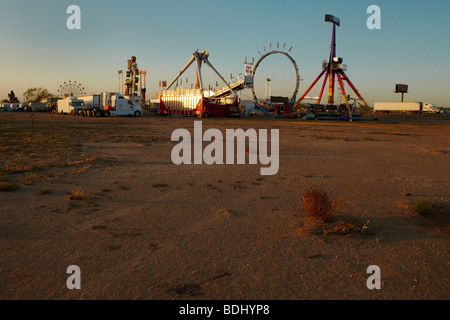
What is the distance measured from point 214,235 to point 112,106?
5214 cm

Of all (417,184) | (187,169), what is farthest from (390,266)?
(187,169)

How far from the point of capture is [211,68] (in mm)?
68250

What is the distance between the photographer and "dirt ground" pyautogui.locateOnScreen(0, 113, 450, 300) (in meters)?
3.62

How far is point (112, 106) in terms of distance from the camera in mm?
53094

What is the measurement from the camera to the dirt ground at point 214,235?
11.9 ft

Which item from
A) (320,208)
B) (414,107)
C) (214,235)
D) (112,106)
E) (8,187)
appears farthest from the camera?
(414,107)

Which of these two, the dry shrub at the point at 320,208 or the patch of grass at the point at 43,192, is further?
the patch of grass at the point at 43,192

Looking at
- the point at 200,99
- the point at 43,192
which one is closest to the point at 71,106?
the point at 200,99

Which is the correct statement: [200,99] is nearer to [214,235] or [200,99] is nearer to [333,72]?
[333,72]

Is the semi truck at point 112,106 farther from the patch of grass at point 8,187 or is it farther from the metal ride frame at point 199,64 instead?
the patch of grass at point 8,187

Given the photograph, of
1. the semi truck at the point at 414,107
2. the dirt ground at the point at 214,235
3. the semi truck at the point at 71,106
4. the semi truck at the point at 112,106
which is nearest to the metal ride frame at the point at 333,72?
the semi truck at the point at 112,106

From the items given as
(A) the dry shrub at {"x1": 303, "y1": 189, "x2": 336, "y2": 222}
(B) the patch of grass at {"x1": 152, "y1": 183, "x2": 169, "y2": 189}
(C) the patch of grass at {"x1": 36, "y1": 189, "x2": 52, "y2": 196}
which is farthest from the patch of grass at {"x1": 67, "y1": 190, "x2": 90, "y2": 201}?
(A) the dry shrub at {"x1": 303, "y1": 189, "x2": 336, "y2": 222}

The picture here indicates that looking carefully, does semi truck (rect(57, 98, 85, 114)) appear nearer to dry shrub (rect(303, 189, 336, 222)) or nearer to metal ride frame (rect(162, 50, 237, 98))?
metal ride frame (rect(162, 50, 237, 98))

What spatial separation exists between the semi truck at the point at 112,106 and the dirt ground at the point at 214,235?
44.8m
